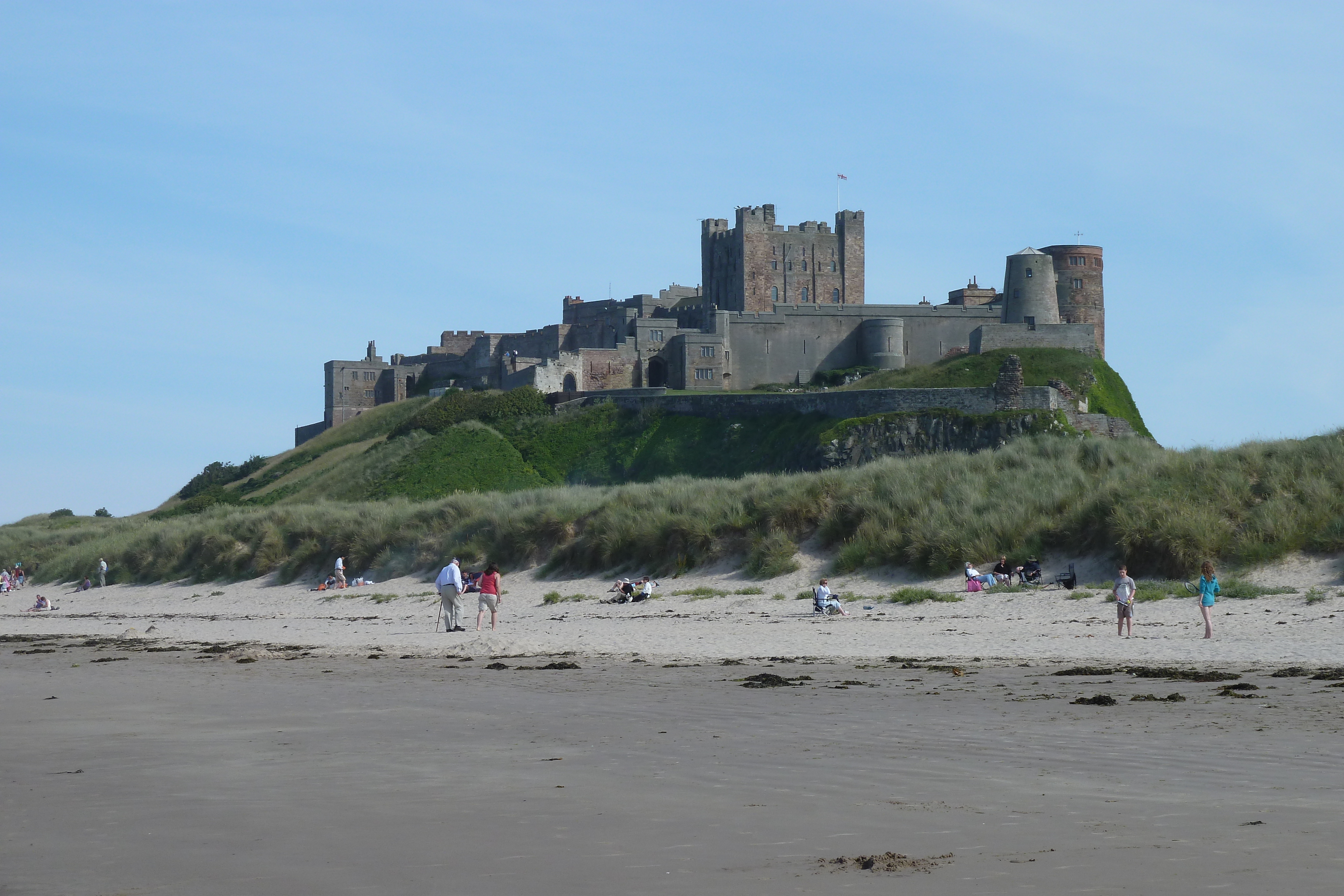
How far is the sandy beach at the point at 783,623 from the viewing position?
14578 mm

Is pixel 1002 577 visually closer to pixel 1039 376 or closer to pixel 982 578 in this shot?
pixel 982 578

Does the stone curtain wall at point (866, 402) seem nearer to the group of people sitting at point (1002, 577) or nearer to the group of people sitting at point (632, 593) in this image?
the group of people sitting at point (632, 593)

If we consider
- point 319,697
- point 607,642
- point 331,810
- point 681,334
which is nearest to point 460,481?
point 681,334

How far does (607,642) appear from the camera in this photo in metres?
17.3

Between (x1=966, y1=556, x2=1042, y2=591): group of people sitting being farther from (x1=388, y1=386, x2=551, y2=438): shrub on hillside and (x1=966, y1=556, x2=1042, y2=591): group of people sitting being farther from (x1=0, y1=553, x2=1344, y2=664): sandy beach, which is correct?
(x1=388, y1=386, x2=551, y2=438): shrub on hillside

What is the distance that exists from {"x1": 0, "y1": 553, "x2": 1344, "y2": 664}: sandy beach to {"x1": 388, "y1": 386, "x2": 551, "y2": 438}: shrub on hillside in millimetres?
30271

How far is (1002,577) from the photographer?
65.8 feet

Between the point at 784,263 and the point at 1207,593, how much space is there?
220 feet

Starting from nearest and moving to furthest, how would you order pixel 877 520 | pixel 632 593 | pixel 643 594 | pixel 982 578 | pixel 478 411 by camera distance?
1. pixel 982 578
2. pixel 643 594
3. pixel 632 593
4. pixel 877 520
5. pixel 478 411

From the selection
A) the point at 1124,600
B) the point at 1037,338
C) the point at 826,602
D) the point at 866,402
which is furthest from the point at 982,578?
the point at 1037,338

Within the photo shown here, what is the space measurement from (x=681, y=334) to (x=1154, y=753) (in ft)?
193

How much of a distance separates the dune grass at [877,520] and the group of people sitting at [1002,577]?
1.02 m

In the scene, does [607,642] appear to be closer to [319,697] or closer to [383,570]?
[319,697]

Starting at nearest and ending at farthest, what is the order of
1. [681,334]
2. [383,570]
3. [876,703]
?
1. [876,703]
2. [383,570]
3. [681,334]
